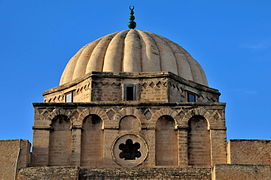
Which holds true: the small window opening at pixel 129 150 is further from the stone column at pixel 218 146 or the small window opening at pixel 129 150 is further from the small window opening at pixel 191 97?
the small window opening at pixel 191 97

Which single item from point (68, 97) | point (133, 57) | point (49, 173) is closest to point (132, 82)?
point (133, 57)

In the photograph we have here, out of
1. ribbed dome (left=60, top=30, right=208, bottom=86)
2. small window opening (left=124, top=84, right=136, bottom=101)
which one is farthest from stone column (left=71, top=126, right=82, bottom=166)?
ribbed dome (left=60, top=30, right=208, bottom=86)

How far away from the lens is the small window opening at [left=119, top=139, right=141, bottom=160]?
2469cm

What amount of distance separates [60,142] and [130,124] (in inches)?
99.3

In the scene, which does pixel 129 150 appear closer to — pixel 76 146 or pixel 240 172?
pixel 76 146

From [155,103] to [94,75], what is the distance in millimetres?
2820

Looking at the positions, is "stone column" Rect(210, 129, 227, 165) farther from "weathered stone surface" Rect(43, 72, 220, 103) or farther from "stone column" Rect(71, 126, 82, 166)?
"stone column" Rect(71, 126, 82, 166)

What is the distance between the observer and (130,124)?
82.2 feet

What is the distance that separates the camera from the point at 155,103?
997 inches

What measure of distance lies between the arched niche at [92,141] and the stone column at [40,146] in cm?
123

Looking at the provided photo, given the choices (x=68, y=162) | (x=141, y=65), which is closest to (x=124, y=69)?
(x=141, y=65)

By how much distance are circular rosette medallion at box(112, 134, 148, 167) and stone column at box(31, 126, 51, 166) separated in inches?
92.3

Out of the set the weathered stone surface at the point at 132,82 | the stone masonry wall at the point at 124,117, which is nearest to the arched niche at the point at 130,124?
the stone masonry wall at the point at 124,117

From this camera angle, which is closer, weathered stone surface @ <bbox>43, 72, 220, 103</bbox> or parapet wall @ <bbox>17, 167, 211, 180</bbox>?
parapet wall @ <bbox>17, 167, 211, 180</bbox>
